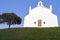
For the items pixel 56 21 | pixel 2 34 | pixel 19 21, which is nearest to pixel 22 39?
pixel 2 34

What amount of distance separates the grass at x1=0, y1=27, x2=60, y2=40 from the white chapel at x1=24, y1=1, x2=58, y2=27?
19719mm

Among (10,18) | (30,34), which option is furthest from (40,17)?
(30,34)

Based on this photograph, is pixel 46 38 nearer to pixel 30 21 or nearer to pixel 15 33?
pixel 15 33

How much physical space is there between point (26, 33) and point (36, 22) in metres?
21.8

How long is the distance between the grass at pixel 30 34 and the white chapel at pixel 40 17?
19.7 m

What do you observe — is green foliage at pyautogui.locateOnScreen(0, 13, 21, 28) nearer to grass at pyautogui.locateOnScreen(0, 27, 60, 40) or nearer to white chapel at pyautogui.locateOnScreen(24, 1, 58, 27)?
white chapel at pyautogui.locateOnScreen(24, 1, 58, 27)

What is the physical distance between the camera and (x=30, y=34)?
79.3 feet

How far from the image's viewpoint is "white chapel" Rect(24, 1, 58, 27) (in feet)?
150

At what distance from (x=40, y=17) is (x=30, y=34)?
22.8m

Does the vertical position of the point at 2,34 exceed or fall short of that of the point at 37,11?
it falls short

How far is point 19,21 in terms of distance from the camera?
144 ft

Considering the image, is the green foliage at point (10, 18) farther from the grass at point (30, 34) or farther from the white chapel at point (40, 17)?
the grass at point (30, 34)

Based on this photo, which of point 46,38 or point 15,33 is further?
point 15,33

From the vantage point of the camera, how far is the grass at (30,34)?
22.7 metres
